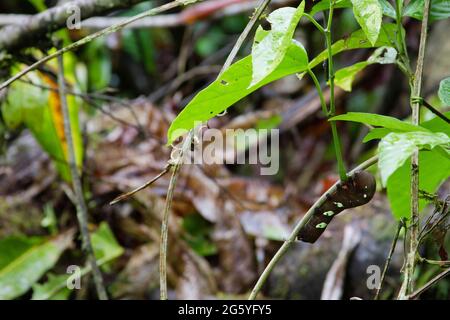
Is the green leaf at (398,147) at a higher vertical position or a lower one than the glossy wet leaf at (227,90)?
lower

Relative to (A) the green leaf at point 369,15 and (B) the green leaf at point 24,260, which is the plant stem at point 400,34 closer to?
(A) the green leaf at point 369,15

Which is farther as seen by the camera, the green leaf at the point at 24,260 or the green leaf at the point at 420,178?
the green leaf at the point at 24,260

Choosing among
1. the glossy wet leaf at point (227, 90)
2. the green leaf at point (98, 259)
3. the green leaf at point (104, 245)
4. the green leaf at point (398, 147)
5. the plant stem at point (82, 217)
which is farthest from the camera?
the green leaf at point (104, 245)

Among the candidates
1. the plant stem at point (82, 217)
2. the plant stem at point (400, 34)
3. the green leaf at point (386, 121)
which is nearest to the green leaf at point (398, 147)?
the green leaf at point (386, 121)

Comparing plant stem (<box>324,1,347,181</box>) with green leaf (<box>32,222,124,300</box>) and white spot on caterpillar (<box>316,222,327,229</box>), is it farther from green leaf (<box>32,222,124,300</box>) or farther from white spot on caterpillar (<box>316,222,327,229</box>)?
green leaf (<box>32,222,124,300</box>)

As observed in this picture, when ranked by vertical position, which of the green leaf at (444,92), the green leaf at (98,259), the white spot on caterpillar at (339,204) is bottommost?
the green leaf at (98,259)

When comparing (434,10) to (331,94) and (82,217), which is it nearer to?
(331,94)
